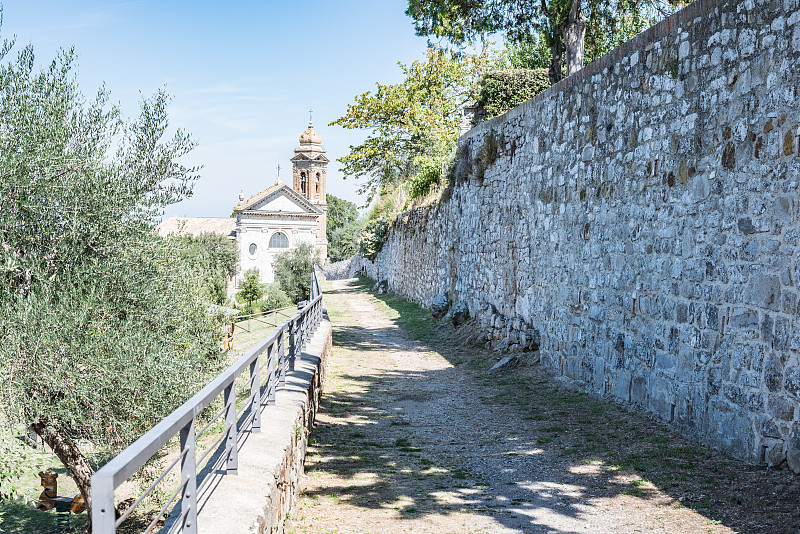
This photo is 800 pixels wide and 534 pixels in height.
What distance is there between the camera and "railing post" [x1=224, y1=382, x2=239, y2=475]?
3.93 meters

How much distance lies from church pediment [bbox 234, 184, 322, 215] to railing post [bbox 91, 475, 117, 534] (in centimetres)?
7502

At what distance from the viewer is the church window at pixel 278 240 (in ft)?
249

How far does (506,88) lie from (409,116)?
36.9ft

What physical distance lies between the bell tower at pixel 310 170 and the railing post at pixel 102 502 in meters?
82.4

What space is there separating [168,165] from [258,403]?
21.0 ft

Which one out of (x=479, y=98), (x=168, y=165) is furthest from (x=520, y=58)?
(x=168, y=165)

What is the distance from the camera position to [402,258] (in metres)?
26.2

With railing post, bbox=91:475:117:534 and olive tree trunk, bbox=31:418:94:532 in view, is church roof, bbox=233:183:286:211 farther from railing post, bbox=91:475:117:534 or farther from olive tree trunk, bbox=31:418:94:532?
railing post, bbox=91:475:117:534

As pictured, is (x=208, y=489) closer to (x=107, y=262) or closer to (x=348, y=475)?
(x=348, y=475)

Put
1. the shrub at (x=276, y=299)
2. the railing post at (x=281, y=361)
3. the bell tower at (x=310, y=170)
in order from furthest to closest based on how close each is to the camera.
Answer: the bell tower at (x=310, y=170) < the shrub at (x=276, y=299) < the railing post at (x=281, y=361)

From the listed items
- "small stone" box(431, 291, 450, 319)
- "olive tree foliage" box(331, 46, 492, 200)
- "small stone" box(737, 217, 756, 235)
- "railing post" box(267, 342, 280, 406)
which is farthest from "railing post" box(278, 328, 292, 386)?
"olive tree foliage" box(331, 46, 492, 200)

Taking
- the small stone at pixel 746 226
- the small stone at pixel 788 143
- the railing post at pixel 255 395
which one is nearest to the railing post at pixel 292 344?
the railing post at pixel 255 395

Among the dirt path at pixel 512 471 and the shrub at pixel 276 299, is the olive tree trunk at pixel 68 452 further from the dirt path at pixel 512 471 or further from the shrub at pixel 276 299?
the shrub at pixel 276 299

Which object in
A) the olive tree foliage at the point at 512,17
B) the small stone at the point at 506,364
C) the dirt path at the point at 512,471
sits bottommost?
the dirt path at the point at 512,471
